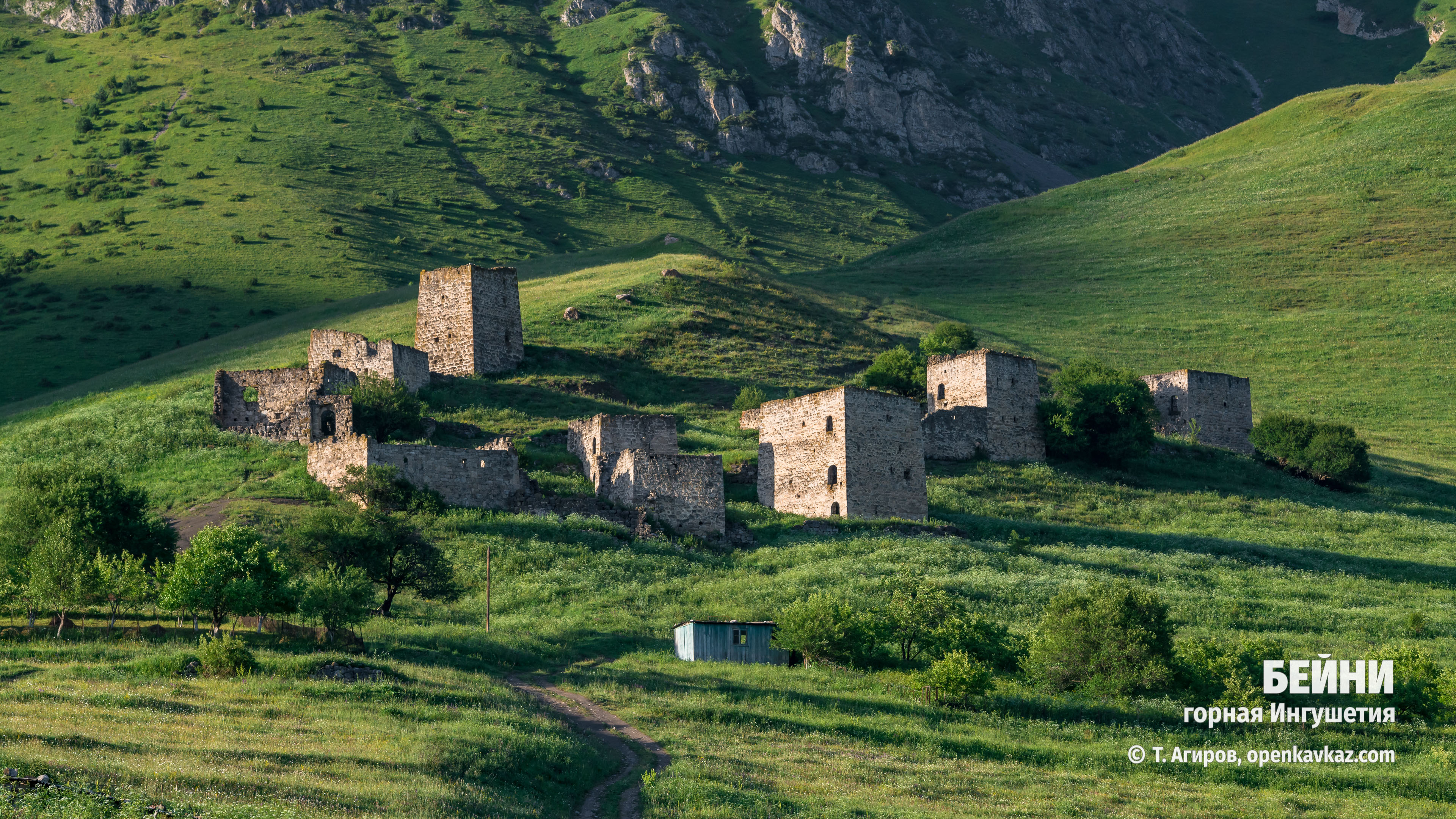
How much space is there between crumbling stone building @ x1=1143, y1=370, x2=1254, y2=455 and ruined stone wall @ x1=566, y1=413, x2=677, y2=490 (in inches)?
1177

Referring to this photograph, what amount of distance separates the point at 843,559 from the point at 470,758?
22.1m

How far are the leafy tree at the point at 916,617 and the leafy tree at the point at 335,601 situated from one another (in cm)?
1381

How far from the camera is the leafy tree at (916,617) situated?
114 feet

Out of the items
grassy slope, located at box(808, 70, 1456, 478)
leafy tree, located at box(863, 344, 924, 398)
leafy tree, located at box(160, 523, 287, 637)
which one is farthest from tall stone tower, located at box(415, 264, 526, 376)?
grassy slope, located at box(808, 70, 1456, 478)

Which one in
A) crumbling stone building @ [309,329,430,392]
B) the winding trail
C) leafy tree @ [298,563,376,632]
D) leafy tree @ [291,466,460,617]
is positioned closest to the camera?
the winding trail

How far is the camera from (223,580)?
31359 millimetres

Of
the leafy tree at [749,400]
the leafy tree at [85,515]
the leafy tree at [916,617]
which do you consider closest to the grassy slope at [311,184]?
the leafy tree at [749,400]

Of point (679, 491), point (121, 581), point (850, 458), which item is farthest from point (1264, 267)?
point (121, 581)

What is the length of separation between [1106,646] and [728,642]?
390 inches

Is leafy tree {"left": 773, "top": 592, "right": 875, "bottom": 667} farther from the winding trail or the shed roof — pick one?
the winding trail

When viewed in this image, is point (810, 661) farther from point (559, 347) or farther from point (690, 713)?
point (559, 347)

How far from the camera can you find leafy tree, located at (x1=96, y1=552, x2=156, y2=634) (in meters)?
31.7

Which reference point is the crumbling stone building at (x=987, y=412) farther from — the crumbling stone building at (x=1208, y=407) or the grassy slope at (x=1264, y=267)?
Result: the grassy slope at (x=1264, y=267)

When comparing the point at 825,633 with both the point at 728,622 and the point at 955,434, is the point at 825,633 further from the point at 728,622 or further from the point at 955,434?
the point at 955,434
